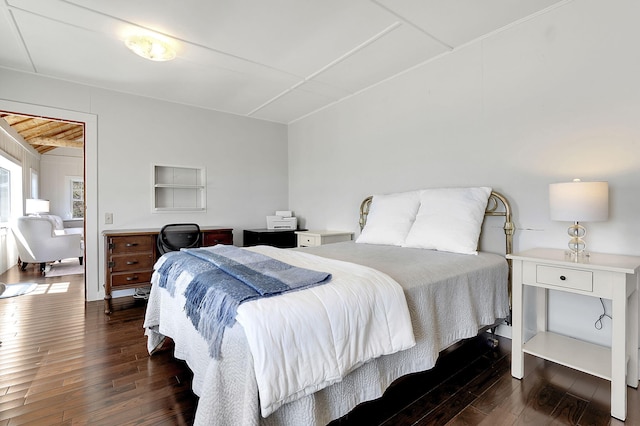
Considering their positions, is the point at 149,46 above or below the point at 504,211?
above

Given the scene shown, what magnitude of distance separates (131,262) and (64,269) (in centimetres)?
354

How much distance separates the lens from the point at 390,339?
1424 mm

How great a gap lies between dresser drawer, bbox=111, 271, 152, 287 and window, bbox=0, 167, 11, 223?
4185 mm

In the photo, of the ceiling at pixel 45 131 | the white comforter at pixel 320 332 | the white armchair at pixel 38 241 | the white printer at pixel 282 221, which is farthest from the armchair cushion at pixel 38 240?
the white comforter at pixel 320 332

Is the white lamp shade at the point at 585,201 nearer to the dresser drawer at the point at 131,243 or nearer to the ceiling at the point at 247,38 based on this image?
the ceiling at the point at 247,38

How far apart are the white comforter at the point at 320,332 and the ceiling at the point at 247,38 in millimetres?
1990

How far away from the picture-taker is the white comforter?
1.08 meters

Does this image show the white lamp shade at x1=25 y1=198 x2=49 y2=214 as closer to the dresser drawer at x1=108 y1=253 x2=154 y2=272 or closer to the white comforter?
the dresser drawer at x1=108 y1=253 x2=154 y2=272

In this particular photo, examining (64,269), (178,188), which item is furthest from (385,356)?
(64,269)

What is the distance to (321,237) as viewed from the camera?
3766mm

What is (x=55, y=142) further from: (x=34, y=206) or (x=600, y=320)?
(x=600, y=320)

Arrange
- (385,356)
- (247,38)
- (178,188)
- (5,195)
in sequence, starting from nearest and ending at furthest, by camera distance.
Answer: (385,356) → (247,38) → (178,188) → (5,195)

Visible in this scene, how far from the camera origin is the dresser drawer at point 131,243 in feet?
11.0

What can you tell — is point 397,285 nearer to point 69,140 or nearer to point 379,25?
point 379,25
